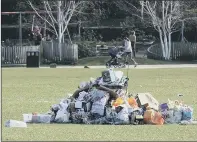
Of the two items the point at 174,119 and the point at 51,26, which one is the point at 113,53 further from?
the point at 51,26

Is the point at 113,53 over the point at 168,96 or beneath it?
over

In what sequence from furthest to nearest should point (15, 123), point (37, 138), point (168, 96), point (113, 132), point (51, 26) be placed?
point (51, 26) → point (168, 96) → point (15, 123) → point (113, 132) → point (37, 138)

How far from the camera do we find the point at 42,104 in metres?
17.5

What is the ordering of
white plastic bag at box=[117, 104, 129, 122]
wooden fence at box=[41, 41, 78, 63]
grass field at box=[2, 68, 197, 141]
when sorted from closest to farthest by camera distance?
grass field at box=[2, 68, 197, 141] → white plastic bag at box=[117, 104, 129, 122] → wooden fence at box=[41, 41, 78, 63]

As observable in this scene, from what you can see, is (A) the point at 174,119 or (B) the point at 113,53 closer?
(A) the point at 174,119

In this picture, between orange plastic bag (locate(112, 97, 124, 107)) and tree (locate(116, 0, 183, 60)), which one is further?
tree (locate(116, 0, 183, 60))

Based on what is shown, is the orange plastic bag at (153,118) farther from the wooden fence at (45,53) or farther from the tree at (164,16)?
the tree at (164,16)

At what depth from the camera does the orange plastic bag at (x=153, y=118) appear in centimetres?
1290

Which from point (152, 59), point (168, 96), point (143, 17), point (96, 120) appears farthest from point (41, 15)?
point (96, 120)

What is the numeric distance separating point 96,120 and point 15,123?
1703 millimetres

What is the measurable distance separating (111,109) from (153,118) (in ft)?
2.72

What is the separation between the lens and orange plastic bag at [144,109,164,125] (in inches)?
508

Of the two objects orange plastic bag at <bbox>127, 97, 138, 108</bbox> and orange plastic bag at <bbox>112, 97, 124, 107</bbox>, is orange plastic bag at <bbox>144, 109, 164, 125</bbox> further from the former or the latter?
orange plastic bag at <bbox>112, 97, 124, 107</bbox>

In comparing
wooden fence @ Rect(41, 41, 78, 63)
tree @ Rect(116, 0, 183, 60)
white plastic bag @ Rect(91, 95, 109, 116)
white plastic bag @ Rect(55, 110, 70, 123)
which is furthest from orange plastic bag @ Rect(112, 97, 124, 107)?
tree @ Rect(116, 0, 183, 60)
